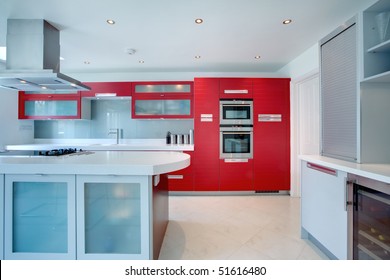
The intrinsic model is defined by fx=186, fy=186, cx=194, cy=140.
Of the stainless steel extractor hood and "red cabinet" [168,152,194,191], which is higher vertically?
the stainless steel extractor hood

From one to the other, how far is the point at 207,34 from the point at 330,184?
2.21 metres

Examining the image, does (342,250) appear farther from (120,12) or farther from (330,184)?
(120,12)

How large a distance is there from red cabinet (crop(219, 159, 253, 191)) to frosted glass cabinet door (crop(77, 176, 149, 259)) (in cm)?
216

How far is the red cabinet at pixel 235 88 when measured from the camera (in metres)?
3.41

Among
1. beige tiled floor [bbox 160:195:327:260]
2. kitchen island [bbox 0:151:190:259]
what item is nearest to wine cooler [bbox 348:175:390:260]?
beige tiled floor [bbox 160:195:327:260]

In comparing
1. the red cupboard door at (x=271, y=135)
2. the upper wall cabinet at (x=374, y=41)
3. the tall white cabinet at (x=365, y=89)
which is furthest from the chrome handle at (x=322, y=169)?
the red cupboard door at (x=271, y=135)

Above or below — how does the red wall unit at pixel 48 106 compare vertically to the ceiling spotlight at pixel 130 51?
below

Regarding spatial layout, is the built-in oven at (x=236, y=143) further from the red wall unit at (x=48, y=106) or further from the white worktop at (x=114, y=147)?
the red wall unit at (x=48, y=106)

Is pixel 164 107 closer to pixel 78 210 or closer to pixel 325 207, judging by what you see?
pixel 78 210

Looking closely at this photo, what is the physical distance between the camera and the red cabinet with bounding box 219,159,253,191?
3.43m

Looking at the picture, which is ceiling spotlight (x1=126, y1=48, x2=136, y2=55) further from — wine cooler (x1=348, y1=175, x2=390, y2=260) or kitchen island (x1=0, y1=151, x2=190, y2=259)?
wine cooler (x1=348, y1=175, x2=390, y2=260)

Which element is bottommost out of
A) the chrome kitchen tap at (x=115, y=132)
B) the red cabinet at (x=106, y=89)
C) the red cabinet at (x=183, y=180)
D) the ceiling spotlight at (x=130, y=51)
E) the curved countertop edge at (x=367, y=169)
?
the red cabinet at (x=183, y=180)

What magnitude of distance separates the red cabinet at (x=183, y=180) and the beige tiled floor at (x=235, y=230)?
0.85 ft

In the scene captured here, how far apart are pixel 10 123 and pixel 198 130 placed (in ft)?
12.1
